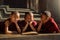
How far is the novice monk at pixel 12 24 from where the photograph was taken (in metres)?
2.55

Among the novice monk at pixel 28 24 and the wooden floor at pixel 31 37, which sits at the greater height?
the novice monk at pixel 28 24

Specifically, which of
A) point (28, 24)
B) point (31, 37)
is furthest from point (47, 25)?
point (31, 37)

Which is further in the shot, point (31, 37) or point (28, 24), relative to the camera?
point (28, 24)

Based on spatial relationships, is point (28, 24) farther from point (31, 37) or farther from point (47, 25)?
point (31, 37)

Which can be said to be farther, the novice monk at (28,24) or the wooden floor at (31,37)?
the novice monk at (28,24)

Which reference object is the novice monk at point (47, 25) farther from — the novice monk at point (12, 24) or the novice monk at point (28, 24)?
the novice monk at point (12, 24)

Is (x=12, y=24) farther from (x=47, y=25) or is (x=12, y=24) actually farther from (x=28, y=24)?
(x=47, y=25)

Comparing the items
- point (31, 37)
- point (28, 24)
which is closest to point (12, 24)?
point (28, 24)

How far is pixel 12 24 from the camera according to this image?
2621mm

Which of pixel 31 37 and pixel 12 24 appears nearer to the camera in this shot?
pixel 31 37

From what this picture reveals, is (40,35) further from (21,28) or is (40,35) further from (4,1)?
(4,1)

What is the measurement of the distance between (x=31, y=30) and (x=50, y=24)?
219 millimetres

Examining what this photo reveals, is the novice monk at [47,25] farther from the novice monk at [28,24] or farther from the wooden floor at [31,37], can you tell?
the wooden floor at [31,37]

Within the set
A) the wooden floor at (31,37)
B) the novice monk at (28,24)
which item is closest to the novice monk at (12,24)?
the novice monk at (28,24)
